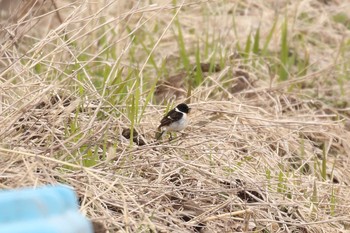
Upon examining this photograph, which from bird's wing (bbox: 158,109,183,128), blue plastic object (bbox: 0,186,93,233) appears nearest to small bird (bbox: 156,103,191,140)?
bird's wing (bbox: 158,109,183,128)

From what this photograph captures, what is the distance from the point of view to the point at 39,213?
210 cm

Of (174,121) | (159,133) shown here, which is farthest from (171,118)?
(159,133)

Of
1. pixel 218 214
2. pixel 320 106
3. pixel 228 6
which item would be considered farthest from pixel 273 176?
pixel 228 6

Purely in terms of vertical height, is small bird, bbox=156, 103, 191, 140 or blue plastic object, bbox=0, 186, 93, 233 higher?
blue plastic object, bbox=0, 186, 93, 233

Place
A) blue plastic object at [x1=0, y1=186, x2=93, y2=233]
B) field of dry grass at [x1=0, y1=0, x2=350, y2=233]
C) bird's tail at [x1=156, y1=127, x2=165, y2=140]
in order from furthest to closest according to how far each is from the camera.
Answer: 1. bird's tail at [x1=156, y1=127, x2=165, y2=140]
2. field of dry grass at [x1=0, y1=0, x2=350, y2=233]
3. blue plastic object at [x1=0, y1=186, x2=93, y2=233]

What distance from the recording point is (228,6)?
6.80 metres

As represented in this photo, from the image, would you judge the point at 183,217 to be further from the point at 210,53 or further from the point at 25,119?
the point at 210,53

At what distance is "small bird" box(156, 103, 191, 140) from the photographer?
3.96 meters

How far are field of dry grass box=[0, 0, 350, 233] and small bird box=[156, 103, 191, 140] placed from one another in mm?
65

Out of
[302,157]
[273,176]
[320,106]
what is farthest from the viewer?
[320,106]

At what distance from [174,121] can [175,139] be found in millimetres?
101

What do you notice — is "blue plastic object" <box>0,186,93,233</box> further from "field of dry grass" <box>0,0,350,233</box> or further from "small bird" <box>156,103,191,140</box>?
"small bird" <box>156,103,191,140</box>

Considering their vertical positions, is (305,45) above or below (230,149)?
below

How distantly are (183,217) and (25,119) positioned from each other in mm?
751
